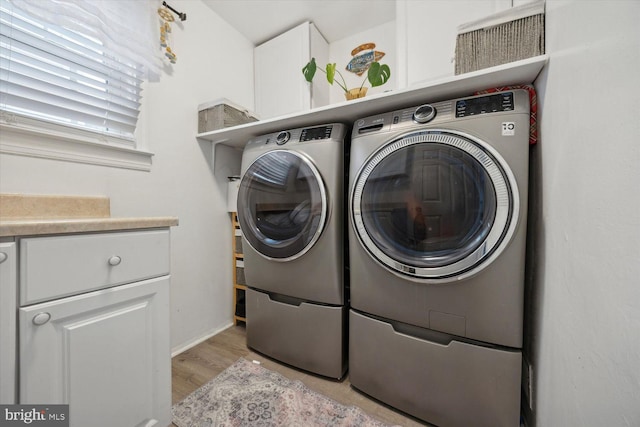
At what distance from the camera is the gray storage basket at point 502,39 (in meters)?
0.76

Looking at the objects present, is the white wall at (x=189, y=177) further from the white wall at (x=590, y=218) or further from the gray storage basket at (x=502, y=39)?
the white wall at (x=590, y=218)

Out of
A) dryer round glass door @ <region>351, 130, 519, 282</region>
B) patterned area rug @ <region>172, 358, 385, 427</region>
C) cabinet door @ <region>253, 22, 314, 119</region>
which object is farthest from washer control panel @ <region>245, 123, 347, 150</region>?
patterned area rug @ <region>172, 358, 385, 427</region>

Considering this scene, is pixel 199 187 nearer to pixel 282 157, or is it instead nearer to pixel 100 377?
pixel 282 157

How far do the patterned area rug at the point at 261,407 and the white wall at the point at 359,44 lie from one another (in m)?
1.94

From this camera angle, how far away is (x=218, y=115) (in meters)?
1.39

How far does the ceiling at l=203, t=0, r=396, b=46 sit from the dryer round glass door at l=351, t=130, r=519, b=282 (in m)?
1.36

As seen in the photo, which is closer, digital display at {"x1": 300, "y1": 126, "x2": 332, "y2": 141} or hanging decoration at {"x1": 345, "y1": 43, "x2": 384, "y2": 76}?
digital display at {"x1": 300, "y1": 126, "x2": 332, "y2": 141}

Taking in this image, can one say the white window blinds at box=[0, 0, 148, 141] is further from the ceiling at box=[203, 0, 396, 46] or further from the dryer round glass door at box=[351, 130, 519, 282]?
the dryer round glass door at box=[351, 130, 519, 282]

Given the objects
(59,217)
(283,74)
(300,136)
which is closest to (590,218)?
(300,136)

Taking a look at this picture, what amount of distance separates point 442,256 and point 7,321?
3.86ft

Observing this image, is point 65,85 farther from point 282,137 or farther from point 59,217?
point 282,137

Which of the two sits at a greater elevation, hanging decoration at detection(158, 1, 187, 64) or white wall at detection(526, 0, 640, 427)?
hanging decoration at detection(158, 1, 187, 64)

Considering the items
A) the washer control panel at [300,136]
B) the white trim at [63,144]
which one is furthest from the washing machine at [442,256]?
the white trim at [63,144]

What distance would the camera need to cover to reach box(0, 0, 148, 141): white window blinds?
32.9 inches
